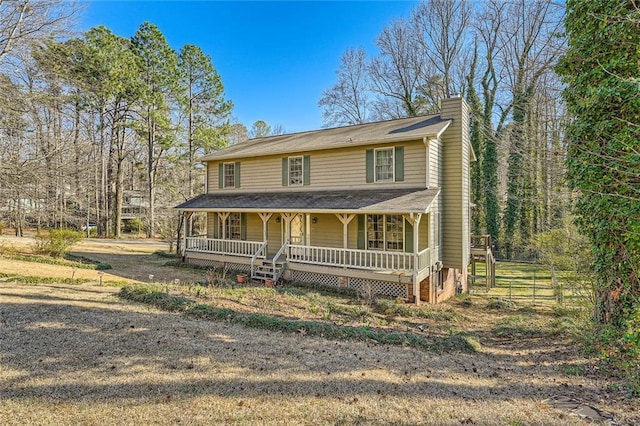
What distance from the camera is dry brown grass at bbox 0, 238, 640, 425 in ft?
12.8

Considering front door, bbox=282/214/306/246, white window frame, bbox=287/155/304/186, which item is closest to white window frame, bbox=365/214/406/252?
front door, bbox=282/214/306/246

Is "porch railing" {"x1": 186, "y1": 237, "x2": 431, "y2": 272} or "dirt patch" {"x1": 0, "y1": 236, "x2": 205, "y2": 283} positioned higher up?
"porch railing" {"x1": 186, "y1": 237, "x2": 431, "y2": 272}

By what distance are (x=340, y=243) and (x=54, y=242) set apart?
1344cm

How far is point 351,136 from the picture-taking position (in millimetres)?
14781

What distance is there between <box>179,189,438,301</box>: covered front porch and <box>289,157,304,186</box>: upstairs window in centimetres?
104

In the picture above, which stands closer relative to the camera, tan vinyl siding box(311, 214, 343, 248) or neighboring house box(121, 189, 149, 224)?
tan vinyl siding box(311, 214, 343, 248)

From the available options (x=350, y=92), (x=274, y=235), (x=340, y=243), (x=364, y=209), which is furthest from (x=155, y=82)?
(x=364, y=209)

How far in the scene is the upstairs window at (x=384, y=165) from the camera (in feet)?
43.9

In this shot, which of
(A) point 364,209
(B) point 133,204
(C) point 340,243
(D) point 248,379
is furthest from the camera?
(B) point 133,204

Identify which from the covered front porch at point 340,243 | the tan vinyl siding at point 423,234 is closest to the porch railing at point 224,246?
the covered front porch at point 340,243

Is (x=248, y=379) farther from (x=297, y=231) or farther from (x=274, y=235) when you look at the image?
(x=274, y=235)

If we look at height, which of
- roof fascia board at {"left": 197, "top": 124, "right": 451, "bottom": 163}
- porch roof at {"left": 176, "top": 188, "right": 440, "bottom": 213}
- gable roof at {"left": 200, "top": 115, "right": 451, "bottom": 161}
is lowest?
porch roof at {"left": 176, "top": 188, "right": 440, "bottom": 213}

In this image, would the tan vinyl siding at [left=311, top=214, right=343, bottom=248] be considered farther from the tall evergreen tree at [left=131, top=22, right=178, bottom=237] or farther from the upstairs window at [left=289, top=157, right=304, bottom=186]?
the tall evergreen tree at [left=131, top=22, right=178, bottom=237]

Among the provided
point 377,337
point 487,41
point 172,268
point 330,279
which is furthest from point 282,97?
point 377,337
